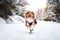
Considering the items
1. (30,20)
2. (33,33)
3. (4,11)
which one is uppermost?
(4,11)

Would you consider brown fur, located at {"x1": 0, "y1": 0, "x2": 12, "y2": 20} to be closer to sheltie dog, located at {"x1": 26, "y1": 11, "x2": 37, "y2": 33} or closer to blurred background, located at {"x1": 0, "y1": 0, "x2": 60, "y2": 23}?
blurred background, located at {"x1": 0, "y1": 0, "x2": 60, "y2": 23}

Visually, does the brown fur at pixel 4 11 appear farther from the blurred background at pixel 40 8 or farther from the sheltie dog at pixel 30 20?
the sheltie dog at pixel 30 20

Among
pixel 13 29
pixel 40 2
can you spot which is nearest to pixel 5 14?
pixel 13 29

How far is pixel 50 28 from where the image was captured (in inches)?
62.9

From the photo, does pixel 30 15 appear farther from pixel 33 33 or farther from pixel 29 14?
pixel 33 33

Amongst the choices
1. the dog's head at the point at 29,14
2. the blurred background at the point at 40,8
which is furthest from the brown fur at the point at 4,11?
the dog's head at the point at 29,14

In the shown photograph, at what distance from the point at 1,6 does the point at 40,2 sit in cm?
49

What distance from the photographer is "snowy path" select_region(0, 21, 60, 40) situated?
1.56m

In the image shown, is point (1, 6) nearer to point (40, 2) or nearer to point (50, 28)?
point (40, 2)

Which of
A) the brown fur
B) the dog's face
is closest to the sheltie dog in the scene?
the dog's face

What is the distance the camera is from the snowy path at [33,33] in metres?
1.56

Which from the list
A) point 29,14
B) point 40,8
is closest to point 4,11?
point 29,14

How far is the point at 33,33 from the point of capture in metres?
1.58

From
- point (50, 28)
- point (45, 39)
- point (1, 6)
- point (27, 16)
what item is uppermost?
point (1, 6)
